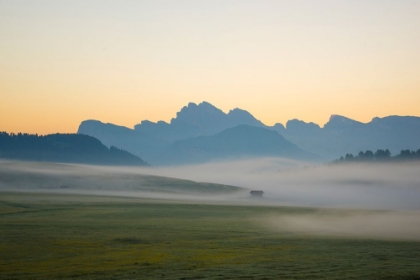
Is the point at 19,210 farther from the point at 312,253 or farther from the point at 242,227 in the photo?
the point at 312,253

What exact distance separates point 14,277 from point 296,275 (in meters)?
17.8

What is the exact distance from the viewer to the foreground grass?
40116 millimetres

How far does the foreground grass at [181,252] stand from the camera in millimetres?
40116

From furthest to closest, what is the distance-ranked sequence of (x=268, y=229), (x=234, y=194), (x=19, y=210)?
(x=234, y=194)
(x=19, y=210)
(x=268, y=229)

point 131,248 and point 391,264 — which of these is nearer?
point 391,264

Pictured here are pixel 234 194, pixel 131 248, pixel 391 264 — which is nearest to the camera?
pixel 391 264

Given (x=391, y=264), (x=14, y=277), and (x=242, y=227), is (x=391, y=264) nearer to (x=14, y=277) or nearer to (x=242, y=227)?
(x=14, y=277)

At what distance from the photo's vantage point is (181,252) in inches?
2014

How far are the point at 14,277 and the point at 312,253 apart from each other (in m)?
24.3

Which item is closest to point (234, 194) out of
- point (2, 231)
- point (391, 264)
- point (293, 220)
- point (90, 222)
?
point (293, 220)

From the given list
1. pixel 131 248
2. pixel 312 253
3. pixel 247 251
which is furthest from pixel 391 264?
pixel 131 248

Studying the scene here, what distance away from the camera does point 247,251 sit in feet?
172

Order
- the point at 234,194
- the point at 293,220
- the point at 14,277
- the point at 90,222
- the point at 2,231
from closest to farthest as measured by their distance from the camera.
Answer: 1. the point at 14,277
2. the point at 2,231
3. the point at 90,222
4. the point at 293,220
5. the point at 234,194

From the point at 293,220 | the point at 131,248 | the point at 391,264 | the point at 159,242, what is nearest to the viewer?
the point at 391,264
